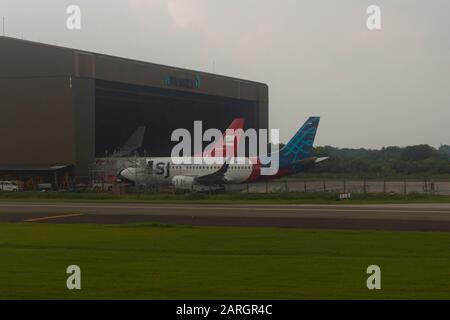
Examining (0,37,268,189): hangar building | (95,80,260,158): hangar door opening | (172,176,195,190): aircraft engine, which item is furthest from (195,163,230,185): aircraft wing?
(95,80,260,158): hangar door opening

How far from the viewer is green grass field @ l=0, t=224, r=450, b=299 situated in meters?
12.4

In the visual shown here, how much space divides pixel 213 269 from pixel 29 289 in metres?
3.93

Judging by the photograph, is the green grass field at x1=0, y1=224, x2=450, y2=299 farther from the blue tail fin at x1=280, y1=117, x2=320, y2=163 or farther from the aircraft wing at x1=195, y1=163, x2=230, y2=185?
the blue tail fin at x1=280, y1=117, x2=320, y2=163

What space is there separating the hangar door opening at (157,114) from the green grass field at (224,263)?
178 ft

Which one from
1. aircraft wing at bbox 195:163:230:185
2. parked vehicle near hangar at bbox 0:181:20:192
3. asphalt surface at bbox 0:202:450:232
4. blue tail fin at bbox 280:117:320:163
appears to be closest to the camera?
asphalt surface at bbox 0:202:450:232

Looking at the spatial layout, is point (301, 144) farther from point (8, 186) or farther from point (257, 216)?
point (257, 216)

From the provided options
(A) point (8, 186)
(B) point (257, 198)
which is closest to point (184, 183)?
(B) point (257, 198)

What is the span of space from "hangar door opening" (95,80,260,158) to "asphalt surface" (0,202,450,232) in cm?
4001

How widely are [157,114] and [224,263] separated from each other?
70.6 m

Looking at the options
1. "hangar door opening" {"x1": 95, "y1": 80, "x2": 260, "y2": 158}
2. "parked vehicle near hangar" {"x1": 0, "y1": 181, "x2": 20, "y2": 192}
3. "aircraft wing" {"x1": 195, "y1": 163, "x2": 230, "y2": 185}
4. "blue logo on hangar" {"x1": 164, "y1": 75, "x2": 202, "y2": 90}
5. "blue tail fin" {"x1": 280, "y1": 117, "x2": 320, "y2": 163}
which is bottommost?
"parked vehicle near hangar" {"x1": 0, "y1": 181, "x2": 20, "y2": 192}

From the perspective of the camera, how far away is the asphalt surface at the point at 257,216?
28.2 metres

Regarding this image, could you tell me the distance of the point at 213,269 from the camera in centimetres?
1494
